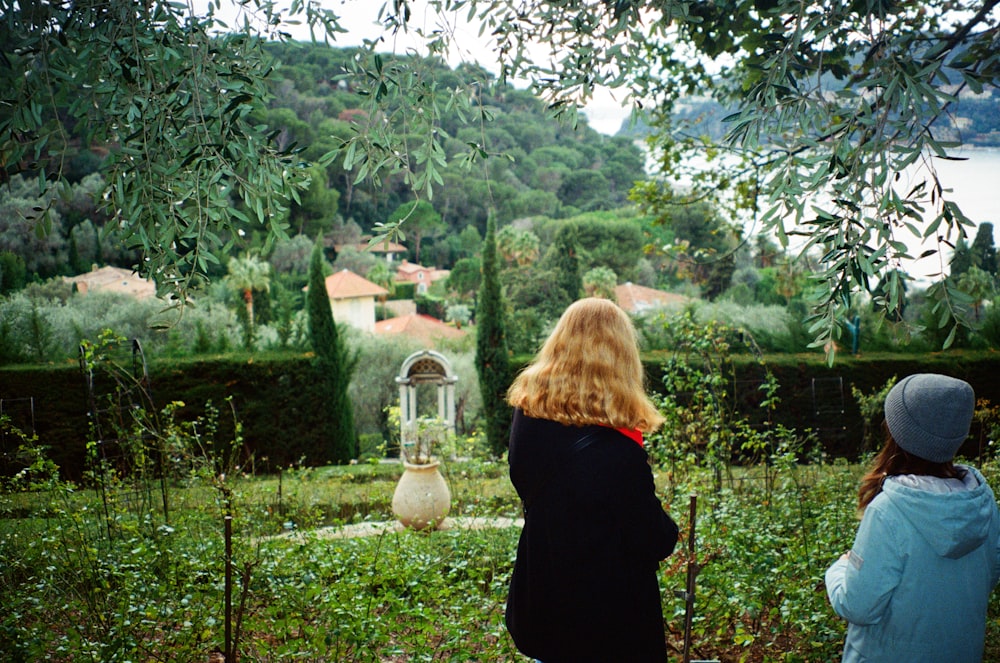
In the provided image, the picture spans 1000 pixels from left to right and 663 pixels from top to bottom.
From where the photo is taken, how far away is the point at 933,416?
55.4 inches

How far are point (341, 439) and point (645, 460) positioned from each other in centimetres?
964

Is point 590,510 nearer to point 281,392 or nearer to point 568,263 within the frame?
point 281,392

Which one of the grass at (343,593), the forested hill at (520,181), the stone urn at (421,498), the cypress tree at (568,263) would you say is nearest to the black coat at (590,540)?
the grass at (343,593)

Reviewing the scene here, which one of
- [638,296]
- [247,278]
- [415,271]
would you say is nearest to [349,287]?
[415,271]

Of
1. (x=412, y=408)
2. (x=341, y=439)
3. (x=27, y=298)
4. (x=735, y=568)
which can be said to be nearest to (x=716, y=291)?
(x=412, y=408)

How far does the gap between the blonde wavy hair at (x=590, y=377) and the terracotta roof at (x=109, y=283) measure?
18266 millimetres

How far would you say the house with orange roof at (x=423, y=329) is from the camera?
2372 cm

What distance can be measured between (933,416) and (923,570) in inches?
12.5

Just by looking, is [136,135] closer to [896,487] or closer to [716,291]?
[896,487]

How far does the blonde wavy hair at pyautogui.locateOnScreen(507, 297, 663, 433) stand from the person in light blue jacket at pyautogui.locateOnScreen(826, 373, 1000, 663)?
0.50 meters

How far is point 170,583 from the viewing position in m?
2.35

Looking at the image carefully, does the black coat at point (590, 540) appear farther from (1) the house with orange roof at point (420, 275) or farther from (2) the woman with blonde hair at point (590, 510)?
(1) the house with orange roof at point (420, 275)

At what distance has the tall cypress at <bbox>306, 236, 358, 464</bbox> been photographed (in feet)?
34.3

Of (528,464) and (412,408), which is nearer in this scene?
(528,464)
